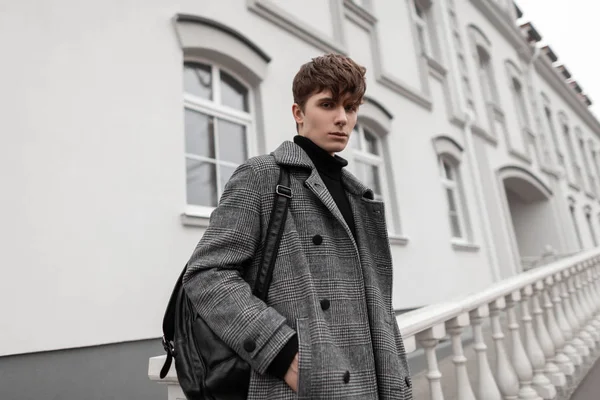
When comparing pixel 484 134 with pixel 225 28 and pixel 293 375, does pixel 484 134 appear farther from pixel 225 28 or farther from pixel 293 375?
pixel 293 375

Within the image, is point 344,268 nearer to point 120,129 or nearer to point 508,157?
point 120,129

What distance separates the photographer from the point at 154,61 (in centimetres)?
335

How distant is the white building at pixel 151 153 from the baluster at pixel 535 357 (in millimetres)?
2065

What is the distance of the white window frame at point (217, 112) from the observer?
3.57 meters

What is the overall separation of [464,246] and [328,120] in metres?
6.20

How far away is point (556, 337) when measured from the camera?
11.2 ft

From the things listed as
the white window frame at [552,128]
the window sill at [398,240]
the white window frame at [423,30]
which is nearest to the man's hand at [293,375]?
the window sill at [398,240]

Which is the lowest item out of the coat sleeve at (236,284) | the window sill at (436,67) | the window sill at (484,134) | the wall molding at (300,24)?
the coat sleeve at (236,284)

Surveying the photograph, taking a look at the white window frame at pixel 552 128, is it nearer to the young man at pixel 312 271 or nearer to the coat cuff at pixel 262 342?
the young man at pixel 312 271

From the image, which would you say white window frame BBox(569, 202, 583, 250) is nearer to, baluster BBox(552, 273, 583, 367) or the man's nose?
baluster BBox(552, 273, 583, 367)

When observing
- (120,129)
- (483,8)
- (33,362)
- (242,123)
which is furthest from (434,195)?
(483,8)

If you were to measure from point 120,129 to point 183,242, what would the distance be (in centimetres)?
93

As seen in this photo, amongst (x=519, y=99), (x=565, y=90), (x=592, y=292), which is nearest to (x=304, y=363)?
(x=592, y=292)

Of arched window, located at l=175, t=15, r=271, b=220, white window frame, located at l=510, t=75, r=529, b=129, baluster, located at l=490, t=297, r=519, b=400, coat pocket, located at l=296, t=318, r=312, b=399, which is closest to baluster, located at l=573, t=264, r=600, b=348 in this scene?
baluster, located at l=490, t=297, r=519, b=400
